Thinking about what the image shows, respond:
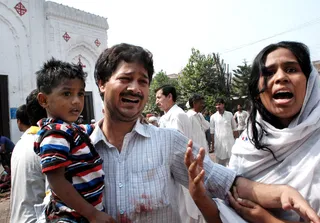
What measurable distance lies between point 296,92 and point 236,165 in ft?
→ 1.67

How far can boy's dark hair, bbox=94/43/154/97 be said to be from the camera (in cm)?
128

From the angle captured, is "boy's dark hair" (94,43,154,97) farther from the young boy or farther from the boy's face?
the young boy

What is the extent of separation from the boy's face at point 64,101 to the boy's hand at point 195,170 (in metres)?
0.75

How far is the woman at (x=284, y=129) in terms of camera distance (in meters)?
1.16

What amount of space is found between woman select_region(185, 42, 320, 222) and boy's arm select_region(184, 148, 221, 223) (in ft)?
0.38

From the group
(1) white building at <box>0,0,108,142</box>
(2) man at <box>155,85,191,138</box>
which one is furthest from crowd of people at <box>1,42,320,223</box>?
(1) white building at <box>0,0,108,142</box>

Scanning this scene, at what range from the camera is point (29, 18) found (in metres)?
8.41

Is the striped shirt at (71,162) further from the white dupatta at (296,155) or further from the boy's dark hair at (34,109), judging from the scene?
the boy's dark hair at (34,109)

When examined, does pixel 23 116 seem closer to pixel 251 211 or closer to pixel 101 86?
pixel 101 86

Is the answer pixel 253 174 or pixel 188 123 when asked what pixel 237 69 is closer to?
pixel 188 123

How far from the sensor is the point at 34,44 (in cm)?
852

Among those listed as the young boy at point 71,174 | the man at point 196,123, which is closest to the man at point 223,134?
the man at point 196,123

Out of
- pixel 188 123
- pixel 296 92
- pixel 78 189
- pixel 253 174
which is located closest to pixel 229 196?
pixel 253 174

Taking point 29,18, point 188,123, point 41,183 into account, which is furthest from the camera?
point 29,18
